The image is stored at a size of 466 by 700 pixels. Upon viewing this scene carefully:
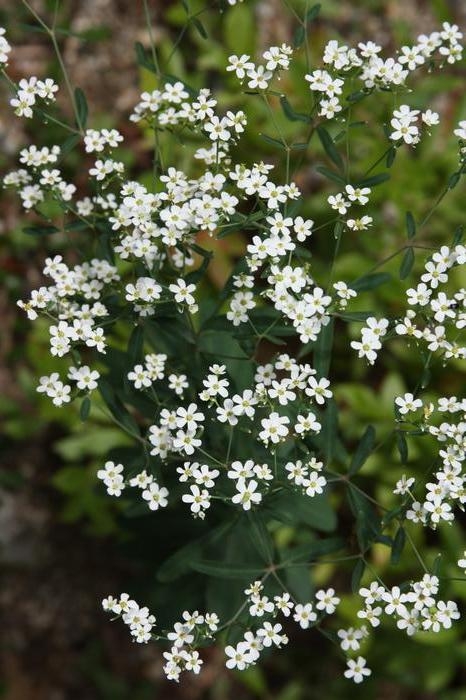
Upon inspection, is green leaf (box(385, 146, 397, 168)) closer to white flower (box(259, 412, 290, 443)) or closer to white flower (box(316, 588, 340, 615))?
white flower (box(259, 412, 290, 443))

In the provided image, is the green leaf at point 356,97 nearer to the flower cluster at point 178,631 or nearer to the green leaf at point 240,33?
the flower cluster at point 178,631

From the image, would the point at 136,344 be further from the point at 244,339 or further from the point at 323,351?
the point at 323,351

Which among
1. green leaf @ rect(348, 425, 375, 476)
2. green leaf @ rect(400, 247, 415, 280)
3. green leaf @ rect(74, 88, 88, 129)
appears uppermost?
green leaf @ rect(74, 88, 88, 129)

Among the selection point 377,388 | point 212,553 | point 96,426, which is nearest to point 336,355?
point 377,388

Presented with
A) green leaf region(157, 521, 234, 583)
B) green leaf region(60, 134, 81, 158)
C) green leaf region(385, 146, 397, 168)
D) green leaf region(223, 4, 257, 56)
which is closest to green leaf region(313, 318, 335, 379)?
green leaf region(385, 146, 397, 168)

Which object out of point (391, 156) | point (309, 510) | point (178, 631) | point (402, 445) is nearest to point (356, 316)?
point (402, 445)

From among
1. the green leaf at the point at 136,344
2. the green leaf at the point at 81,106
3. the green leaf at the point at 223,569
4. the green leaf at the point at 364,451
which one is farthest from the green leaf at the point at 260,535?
the green leaf at the point at 81,106
